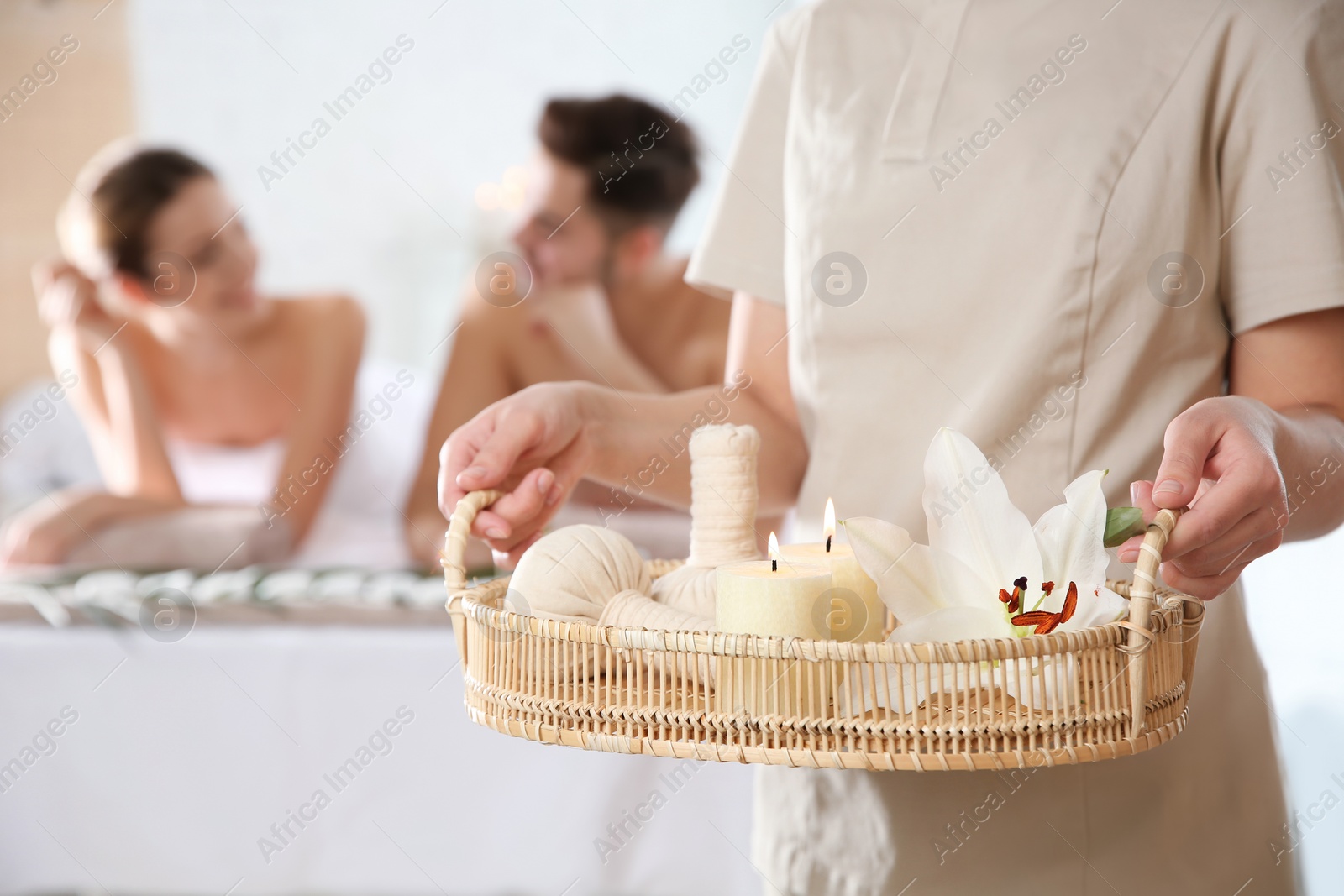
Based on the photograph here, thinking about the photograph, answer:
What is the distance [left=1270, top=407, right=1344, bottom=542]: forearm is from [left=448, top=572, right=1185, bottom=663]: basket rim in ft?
0.31

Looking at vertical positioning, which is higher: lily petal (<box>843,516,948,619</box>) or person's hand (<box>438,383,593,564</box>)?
person's hand (<box>438,383,593,564</box>)

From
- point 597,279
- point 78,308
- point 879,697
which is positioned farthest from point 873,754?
point 78,308

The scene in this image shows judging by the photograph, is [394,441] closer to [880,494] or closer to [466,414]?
[466,414]

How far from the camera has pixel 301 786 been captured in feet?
4.06

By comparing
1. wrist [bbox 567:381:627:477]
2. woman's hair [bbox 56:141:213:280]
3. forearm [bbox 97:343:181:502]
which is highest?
woman's hair [bbox 56:141:213:280]

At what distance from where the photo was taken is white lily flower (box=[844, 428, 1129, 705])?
386mm

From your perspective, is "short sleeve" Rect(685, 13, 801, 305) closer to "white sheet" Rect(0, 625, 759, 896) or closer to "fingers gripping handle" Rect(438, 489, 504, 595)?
"fingers gripping handle" Rect(438, 489, 504, 595)

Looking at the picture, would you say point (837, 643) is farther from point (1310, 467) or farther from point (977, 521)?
point (1310, 467)

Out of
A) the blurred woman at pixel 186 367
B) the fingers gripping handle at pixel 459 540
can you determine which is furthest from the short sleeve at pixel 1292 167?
the blurred woman at pixel 186 367

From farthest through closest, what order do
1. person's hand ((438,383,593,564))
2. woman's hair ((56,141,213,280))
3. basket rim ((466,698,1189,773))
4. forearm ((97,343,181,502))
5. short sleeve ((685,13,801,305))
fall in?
1. woman's hair ((56,141,213,280))
2. forearm ((97,343,181,502))
3. short sleeve ((685,13,801,305))
4. person's hand ((438,383,593,564))
5. basket rim ((466,698,1189,773))

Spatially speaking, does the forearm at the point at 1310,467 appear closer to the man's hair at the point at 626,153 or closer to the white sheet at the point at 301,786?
the white sheet at the point at 301,786

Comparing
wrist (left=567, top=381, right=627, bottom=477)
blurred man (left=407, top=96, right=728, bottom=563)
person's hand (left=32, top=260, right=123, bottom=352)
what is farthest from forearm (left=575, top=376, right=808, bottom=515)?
person's hand (left=32, top=260, right=123, bottom=352)

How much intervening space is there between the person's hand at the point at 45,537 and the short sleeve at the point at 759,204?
4.11 feet

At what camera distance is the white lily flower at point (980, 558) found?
39cm
